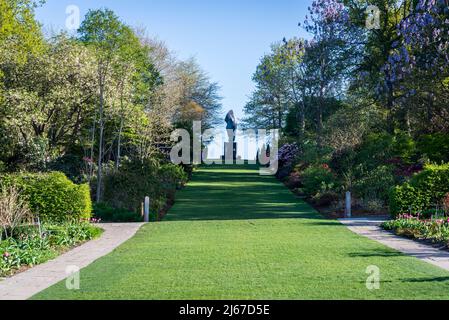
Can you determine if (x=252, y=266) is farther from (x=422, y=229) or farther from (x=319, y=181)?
(x=319, y=181)

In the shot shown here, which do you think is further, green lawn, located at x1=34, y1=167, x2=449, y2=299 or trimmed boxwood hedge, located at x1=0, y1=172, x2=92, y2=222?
trimmed boxwood hedge, located at x1=0, y1=172, x2=92, y2=222

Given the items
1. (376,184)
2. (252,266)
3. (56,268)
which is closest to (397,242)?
(252,266)

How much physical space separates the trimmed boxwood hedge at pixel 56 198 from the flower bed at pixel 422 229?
8.90m

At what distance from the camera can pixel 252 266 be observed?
34.7 ft

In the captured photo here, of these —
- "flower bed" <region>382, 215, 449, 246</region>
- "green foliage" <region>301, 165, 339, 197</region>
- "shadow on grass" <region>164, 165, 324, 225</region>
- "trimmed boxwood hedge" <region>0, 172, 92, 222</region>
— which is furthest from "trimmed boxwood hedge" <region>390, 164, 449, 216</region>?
"trimmed boxwood hedge" <region>0, 172, 92, 222</region>

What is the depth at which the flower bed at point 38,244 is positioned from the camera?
11188 millimetres

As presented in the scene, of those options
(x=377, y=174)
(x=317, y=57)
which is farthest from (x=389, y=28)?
(x=377, y=174)

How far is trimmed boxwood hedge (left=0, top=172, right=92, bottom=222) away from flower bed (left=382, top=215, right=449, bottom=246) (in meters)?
8.90

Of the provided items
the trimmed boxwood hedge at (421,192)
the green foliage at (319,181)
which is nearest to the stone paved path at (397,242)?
the trimmed boxwood hedge at (421,192)

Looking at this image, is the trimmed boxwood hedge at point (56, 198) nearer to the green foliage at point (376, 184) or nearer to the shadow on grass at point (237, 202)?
the shadow on grass at point (237, 202)

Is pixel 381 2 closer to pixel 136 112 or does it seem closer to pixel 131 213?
pixel 136 112

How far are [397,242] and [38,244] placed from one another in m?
7.71

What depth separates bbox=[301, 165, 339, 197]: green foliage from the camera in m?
26.0

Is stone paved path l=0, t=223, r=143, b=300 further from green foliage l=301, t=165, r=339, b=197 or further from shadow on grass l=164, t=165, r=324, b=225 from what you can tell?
green foliage l=301, t=165, r=339, b=197
